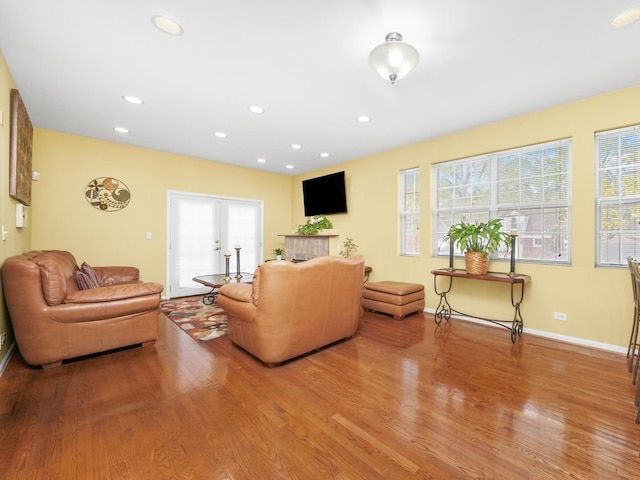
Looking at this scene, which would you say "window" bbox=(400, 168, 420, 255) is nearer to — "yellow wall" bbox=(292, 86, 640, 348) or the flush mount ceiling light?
"yellow wall" bbox=(292, 86, 640, 348)

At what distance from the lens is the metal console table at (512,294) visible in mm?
3231

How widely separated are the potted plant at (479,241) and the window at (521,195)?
23cm

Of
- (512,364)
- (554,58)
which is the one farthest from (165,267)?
(554,58)

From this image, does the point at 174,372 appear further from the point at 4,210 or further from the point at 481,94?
the point at 481,94

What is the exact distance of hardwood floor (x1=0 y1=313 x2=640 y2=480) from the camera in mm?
1421

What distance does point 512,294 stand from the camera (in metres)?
3.42

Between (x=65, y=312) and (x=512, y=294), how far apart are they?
15.2ft

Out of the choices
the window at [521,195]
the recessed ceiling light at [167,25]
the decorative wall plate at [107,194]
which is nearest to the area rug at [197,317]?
the decorative wall plate at [107,194]

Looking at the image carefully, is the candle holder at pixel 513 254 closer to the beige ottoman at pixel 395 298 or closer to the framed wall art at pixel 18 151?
the beige ottoman at pixel 395 298

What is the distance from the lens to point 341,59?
7.91ft

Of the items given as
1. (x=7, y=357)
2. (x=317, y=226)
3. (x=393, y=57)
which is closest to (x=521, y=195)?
(x=393, y=57)

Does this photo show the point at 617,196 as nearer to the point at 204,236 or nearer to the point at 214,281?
the point at 214,281

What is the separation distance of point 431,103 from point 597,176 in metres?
1.95

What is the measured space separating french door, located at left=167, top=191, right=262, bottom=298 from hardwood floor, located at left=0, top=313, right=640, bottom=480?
9.13 feet
